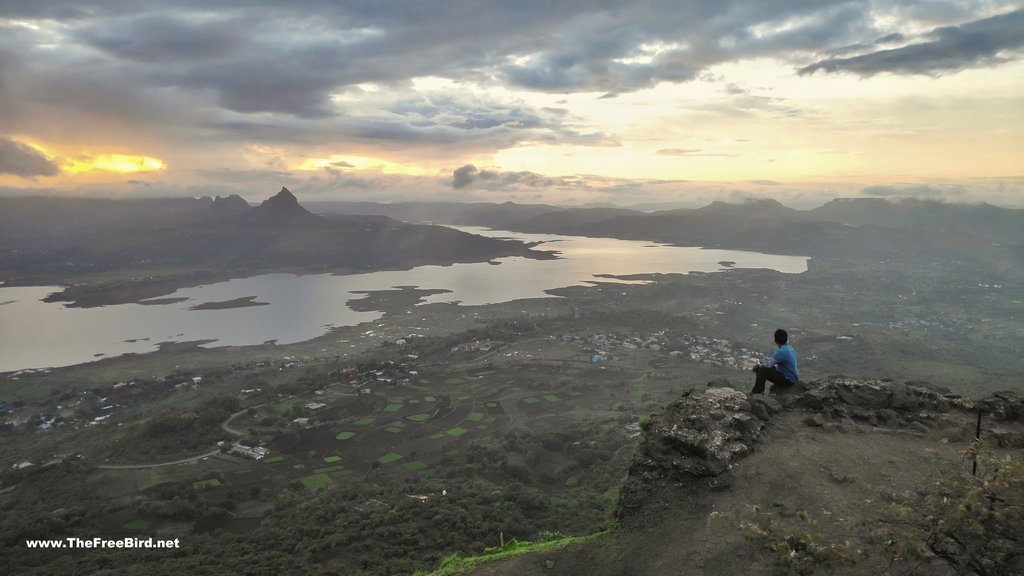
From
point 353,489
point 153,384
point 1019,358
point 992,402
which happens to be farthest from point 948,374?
point 153,384

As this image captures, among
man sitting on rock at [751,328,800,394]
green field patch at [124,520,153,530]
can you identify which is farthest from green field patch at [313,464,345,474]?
man sitting on rock at [751,328,800,394]

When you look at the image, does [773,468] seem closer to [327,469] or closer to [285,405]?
[327,469]

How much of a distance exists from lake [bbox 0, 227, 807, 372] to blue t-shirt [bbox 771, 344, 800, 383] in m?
96.0

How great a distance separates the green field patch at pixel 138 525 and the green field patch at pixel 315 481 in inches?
352

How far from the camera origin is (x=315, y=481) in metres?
35.1

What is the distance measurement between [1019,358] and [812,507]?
306 feet

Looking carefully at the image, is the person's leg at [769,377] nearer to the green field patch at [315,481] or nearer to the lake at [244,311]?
the green field patch at [315,481]

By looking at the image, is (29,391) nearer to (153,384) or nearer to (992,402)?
(153,384)

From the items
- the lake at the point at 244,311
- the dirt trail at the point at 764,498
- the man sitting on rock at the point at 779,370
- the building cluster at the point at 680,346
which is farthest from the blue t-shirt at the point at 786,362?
the lake at the point at 244,311

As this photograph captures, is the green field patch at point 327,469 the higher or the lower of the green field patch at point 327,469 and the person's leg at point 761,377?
the lower

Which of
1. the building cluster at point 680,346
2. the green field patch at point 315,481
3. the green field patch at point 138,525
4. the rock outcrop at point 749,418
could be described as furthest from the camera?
the building cluster at point 680,346

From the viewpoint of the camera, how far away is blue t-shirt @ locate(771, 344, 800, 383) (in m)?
12.1

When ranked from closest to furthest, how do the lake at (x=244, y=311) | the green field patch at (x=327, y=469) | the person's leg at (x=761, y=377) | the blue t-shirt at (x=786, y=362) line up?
the blue t-shirt at (x=786, y=362) → the person's leg at (x=761, y=377) → the green field patch at (x=327, y=469) → the lake at (x=244, y=311)

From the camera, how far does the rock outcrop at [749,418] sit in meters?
9.93
